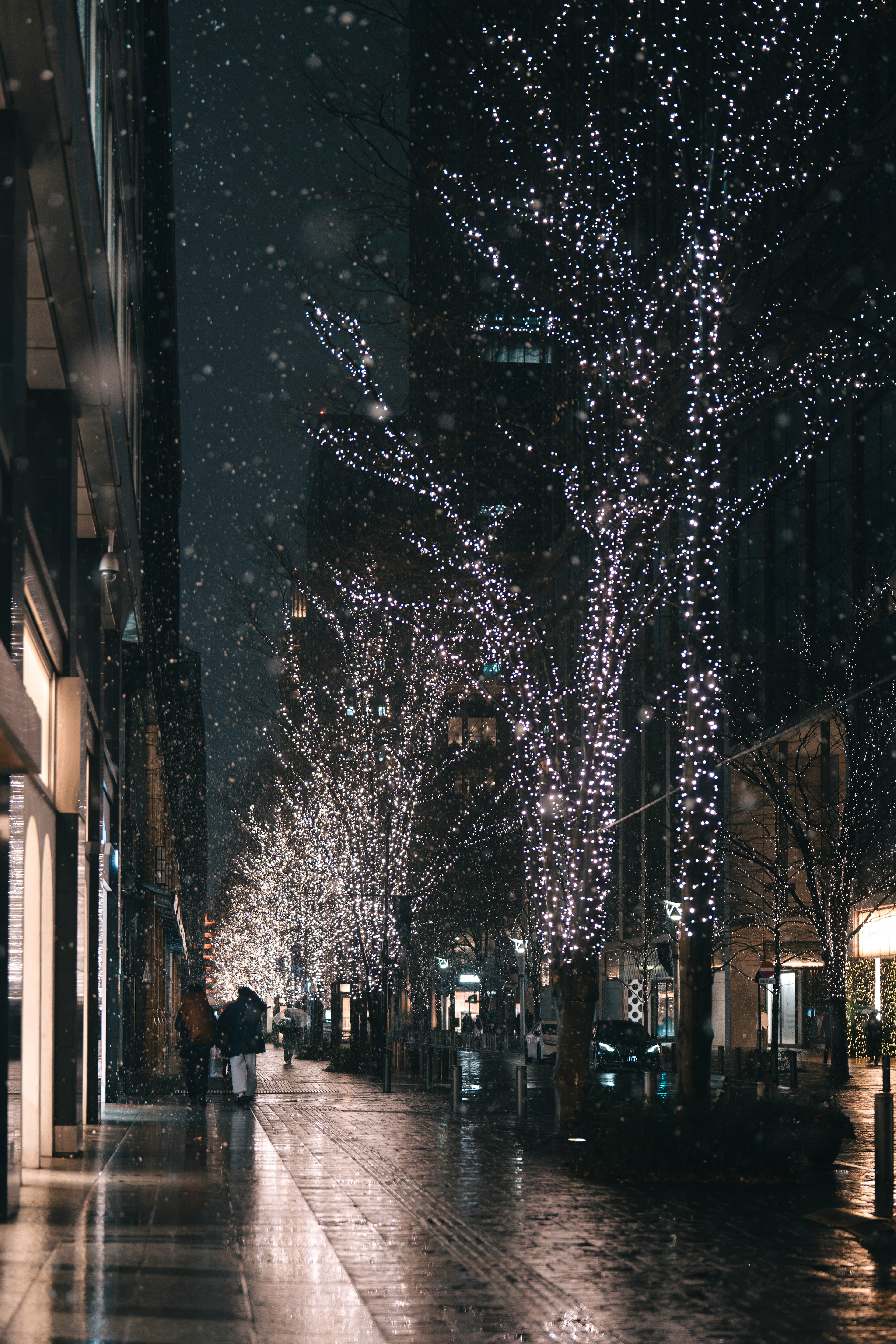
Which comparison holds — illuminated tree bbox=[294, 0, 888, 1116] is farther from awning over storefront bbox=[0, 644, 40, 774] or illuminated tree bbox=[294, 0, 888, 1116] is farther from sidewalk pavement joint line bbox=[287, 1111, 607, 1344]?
awning over storefront bbox=[0, 644, 40, 774]

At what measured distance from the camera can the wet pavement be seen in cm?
794

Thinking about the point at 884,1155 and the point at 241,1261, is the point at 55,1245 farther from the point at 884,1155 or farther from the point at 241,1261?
the point at 884,1155

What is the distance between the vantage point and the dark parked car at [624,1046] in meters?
45.9

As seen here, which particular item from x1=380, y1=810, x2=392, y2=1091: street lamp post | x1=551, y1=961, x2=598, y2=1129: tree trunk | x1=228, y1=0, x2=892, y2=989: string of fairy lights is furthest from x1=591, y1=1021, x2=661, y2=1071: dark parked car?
x1=551, y1=961, x2=598, y2=1129: tree trunk

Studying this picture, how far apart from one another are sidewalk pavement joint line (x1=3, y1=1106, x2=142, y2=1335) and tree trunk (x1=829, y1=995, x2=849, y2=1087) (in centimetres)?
2278

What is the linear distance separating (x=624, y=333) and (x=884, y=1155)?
35.1 ft

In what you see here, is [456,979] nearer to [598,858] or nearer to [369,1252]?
[598,858]

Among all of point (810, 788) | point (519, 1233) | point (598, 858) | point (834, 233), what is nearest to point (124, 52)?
point (598, 858)

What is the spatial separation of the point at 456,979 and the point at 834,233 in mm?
45708

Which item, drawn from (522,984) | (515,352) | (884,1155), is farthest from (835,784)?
(884,1155)

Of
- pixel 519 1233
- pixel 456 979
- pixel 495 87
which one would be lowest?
pixel 456 979

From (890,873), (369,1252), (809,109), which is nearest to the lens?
(369,1252)

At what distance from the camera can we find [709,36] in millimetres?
16984

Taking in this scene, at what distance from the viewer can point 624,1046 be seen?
46375 mm
